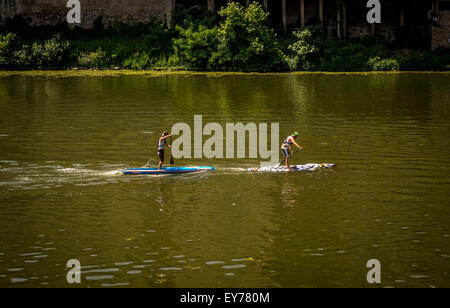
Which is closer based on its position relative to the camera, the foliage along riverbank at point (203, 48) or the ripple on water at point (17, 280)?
the ripple on water at point (17, 280)

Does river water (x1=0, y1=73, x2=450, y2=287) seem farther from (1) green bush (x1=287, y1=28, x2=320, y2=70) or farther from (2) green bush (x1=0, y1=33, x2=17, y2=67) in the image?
(2) green bush (x1=0, y1=33, x2=17, y2=67)

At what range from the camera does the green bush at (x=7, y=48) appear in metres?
61.1

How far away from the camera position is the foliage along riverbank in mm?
58094

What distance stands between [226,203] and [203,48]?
1544 inches

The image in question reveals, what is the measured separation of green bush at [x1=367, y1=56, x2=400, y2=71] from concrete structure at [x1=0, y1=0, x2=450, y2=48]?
4247mm

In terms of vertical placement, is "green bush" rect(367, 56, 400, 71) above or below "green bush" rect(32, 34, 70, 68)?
below

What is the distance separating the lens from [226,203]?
22156mm

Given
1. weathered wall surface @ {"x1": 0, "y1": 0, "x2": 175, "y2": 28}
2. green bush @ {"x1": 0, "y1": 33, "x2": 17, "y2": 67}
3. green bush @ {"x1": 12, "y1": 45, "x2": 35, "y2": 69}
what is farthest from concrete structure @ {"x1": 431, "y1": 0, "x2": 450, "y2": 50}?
green bush @ {"x1": 0, "y1": 33, "x2": 17, "y2": 67}

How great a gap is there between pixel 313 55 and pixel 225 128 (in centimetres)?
2670

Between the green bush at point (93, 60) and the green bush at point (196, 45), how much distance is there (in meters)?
6.43

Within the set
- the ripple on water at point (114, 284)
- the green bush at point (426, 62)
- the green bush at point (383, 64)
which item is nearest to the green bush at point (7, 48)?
the green bush at point (383, 64)

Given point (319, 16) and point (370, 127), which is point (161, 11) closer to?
point (319, 16)

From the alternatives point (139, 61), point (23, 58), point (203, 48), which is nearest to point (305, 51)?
point (203, 48)

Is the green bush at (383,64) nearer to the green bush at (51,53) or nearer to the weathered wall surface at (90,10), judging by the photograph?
the weathered wall surface at (90,10)
